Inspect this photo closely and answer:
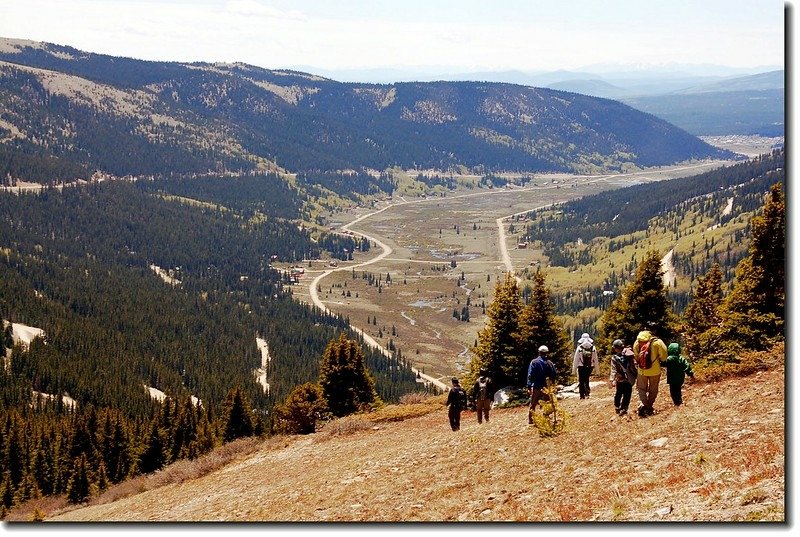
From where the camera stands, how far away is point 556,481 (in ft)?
66.8

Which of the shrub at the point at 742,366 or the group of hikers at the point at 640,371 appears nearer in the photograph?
the group of hikers at the point at 640,371

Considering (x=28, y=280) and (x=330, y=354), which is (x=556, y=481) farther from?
(x=28, y=280)

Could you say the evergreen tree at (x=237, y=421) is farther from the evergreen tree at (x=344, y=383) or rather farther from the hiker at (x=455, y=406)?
the hiker at (x=455, y=406)

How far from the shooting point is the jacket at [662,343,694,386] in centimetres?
2441

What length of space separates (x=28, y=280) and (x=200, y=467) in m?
181

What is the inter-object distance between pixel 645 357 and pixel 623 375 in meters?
2.02

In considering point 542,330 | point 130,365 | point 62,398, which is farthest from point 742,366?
point 130,365

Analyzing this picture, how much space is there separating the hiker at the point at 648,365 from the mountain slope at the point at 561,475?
736 mm

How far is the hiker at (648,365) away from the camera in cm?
2359

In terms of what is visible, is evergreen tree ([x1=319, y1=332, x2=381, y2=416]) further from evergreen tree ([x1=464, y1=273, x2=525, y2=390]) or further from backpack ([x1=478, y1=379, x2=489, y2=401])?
backpack ([x1=478, y1=379, x2=489, y2=401])

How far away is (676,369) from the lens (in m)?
24.8

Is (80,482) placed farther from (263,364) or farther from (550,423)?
(263,364)

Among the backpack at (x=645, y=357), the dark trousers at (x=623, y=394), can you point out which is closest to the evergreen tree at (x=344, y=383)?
the dark trousers at (x=623, y=394)

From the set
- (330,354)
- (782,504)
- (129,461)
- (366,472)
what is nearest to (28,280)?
(129,461)
